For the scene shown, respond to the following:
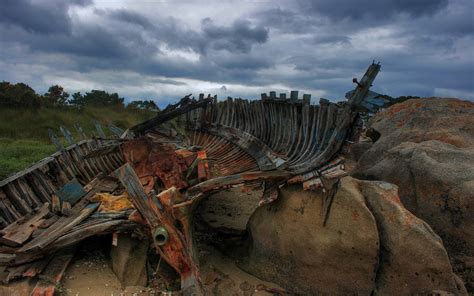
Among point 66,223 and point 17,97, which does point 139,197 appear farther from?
point 17,97

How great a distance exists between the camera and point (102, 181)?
7832 millimetres

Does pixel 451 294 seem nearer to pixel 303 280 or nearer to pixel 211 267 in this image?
pixel 303 280

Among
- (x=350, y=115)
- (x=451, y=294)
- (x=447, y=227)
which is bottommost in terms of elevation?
(x=451, y=294)

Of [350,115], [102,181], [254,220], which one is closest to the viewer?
[350,115]

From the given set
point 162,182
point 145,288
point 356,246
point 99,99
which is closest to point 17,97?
point 99,99

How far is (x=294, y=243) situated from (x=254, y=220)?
93 centimetres

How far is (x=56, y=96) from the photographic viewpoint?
26.6 meters

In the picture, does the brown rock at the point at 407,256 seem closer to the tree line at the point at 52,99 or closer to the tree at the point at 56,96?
the tree line at the point at 52,99

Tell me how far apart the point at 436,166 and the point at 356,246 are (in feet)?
8.60

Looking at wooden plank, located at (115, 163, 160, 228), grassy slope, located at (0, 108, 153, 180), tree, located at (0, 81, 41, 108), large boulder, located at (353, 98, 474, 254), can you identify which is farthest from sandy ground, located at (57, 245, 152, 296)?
tree, located at (0, 81, 41, 108)

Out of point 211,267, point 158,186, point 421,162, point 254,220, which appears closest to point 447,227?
point 421,162

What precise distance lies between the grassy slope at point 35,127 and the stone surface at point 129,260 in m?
6.10

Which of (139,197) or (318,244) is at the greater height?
(139,197)

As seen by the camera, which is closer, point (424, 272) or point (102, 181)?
point (424, 272)
